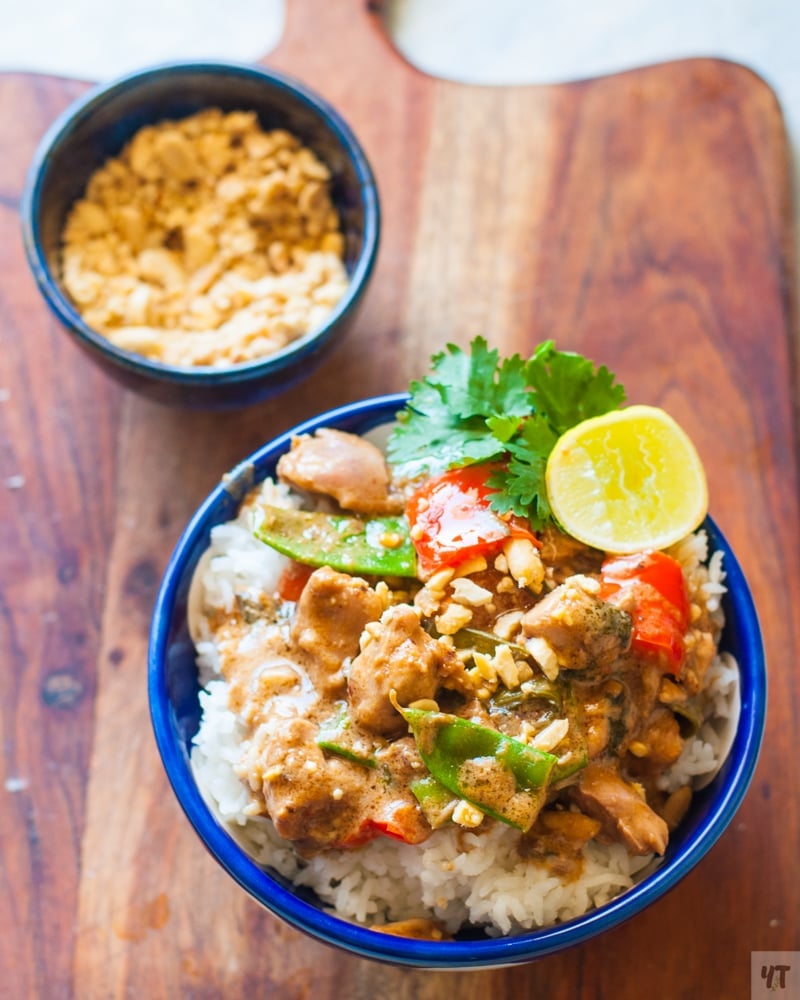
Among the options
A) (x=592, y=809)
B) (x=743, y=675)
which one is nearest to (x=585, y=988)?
(x=592, y=809)

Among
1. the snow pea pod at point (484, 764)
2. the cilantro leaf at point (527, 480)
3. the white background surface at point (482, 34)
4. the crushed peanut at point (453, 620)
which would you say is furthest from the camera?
the white background surface at point (482, 34)

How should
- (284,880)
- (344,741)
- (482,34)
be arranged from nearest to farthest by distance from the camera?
(344,741) → (284,880) → (482,34)

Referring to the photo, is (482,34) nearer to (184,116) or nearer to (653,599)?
(184,116)

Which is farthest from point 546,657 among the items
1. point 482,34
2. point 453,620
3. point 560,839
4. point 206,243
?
point 482,34

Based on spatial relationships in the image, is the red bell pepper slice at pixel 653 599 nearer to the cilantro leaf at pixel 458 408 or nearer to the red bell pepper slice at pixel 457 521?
the red bell pepper slice at pixel 457 521

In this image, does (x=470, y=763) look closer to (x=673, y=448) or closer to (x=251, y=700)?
(x=251, y=700)

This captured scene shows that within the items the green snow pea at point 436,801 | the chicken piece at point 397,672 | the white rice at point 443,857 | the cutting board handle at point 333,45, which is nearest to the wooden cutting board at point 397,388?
the cutting board handle at point 333,45

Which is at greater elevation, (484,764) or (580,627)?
(580,627)
